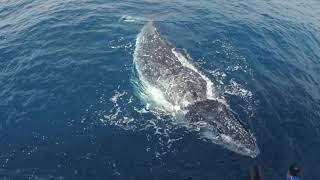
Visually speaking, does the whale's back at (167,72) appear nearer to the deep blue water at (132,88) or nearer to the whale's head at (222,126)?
the whale's head at (222,126)

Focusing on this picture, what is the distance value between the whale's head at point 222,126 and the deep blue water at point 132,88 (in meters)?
0.61

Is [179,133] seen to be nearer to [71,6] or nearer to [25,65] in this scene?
[25,65]

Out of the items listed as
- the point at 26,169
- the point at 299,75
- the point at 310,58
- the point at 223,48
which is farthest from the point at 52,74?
the point at 310,58

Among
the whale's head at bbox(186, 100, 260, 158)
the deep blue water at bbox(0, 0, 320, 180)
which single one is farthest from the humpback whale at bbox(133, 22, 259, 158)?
the deep blue water at bbox(0, 0, 320, 180)

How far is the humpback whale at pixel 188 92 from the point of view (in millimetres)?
26562

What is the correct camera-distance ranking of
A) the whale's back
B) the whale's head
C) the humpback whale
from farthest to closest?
the whale's back → the humpback whale → the whale's head

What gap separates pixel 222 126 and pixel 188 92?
422cm

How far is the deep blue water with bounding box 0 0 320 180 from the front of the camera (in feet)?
81.5

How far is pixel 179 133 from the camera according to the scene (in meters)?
26.9

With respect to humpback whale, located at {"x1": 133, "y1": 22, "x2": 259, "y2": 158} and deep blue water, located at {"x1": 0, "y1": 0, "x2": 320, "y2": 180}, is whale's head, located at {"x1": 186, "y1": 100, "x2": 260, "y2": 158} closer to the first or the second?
humpback whale, located at {"x1": 133, "y1": 22, "x2": 259, "y2": 158}

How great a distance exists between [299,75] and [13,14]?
1204 inches

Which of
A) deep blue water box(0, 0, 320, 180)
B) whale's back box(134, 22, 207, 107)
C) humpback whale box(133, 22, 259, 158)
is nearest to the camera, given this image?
deep blue water box(0, 0, 320, 180)

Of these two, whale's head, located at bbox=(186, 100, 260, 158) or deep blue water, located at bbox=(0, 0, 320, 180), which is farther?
whale's head, located at bbox=(186, 100, 260, 158)

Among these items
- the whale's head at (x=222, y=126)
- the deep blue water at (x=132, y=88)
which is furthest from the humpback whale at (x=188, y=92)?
the deep blue water at (x=132, y=88)
